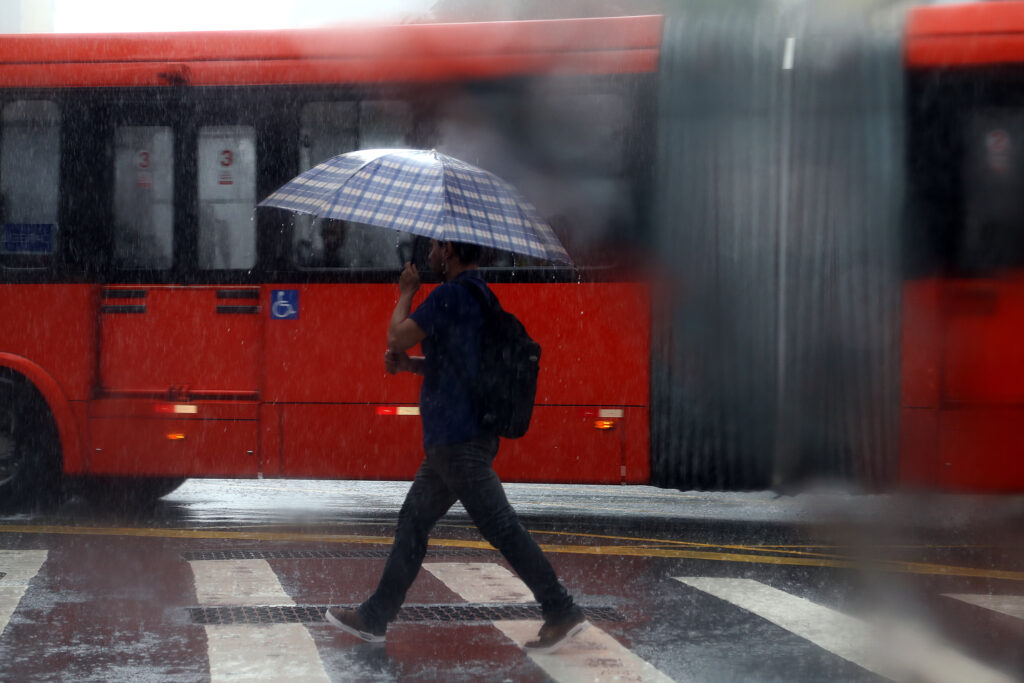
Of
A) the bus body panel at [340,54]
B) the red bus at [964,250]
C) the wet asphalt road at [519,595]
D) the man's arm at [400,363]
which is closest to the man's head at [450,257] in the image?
the man's arm at [400,363]

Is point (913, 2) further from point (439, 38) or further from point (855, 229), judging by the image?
point (439, 38)

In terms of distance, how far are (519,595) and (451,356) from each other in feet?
6.13

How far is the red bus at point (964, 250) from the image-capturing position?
9242 mm

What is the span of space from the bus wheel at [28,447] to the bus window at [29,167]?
3.20ft

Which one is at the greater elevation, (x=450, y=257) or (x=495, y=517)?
(x=450, y=257)

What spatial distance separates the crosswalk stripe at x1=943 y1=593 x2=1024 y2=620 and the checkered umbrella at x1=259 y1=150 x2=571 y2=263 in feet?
9.74

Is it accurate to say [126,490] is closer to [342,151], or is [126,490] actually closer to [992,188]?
[342,151]

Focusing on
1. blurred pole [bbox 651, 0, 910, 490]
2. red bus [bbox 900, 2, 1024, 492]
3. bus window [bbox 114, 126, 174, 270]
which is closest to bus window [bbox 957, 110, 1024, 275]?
red bus [bbox 900, 2, 1024, 492]

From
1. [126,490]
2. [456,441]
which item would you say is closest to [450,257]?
[456,441]

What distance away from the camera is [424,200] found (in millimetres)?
5973

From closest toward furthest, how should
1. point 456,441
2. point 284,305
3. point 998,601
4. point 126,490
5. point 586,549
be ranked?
point 456,441 < point 998,601 < point 586,549 < point 284,305 < point 126,490

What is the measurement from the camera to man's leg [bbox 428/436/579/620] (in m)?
6.00

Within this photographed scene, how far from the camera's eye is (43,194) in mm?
10164

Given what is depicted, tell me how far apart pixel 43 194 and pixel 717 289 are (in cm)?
492
